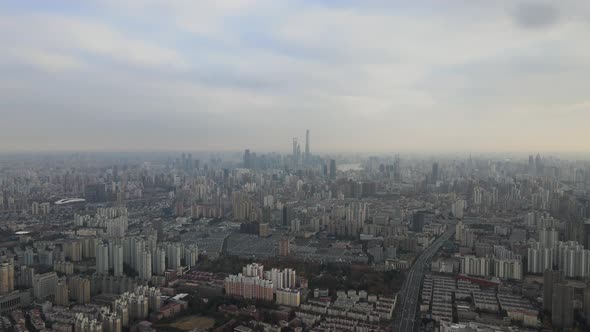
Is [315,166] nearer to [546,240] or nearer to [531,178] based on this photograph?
[531,178]

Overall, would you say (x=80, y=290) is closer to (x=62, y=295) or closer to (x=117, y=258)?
(x=62, y=295)

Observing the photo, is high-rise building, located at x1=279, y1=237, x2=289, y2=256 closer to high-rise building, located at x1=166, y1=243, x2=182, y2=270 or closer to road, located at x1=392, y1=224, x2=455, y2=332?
high-rise building, located at x1=166, y1=243, x2=182, y2=270

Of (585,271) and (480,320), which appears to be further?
(585,271)

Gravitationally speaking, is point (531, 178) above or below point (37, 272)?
above

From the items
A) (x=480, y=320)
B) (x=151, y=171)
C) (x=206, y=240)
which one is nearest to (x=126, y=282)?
(x=206, y=240)

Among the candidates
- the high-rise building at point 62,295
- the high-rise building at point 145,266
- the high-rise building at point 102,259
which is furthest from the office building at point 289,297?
the high-rise building at point 102,259

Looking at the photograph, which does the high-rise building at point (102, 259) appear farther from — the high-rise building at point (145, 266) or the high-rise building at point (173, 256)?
the high-rise building at point (173, 256)
